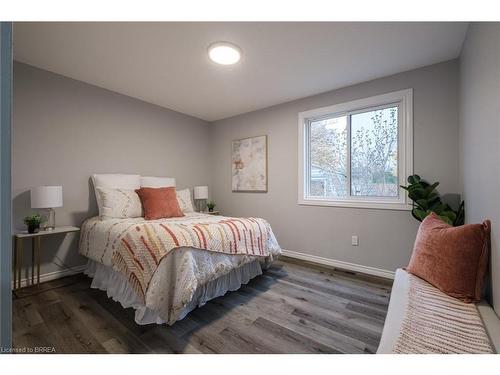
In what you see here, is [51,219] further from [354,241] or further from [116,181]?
[354,241]

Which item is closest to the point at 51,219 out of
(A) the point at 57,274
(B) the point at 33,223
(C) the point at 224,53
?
(B) the point at 33,223

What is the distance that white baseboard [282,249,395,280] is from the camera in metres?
2.50

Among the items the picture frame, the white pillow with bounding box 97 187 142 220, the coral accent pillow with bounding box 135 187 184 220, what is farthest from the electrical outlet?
the white pillow with bounding box 97 187 142 220

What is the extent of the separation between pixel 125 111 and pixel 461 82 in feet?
12.7

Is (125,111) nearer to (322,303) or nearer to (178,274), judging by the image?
(178,274)

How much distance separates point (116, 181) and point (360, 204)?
3.11 metres

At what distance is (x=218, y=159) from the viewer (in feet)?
13.8

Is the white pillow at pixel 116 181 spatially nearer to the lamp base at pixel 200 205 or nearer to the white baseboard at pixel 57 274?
the white baseboard at pixel 57 274

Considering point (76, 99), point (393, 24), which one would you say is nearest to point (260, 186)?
point (393, 24)

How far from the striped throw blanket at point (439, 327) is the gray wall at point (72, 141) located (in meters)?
3.28

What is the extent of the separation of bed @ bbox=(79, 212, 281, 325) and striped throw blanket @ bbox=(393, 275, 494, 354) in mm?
1279

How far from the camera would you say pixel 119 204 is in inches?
101

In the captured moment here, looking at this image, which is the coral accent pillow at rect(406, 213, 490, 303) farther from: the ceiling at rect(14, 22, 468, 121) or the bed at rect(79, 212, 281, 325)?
the ceiling at rect(14, 22, 468, 121)

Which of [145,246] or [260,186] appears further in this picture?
[260,186]
